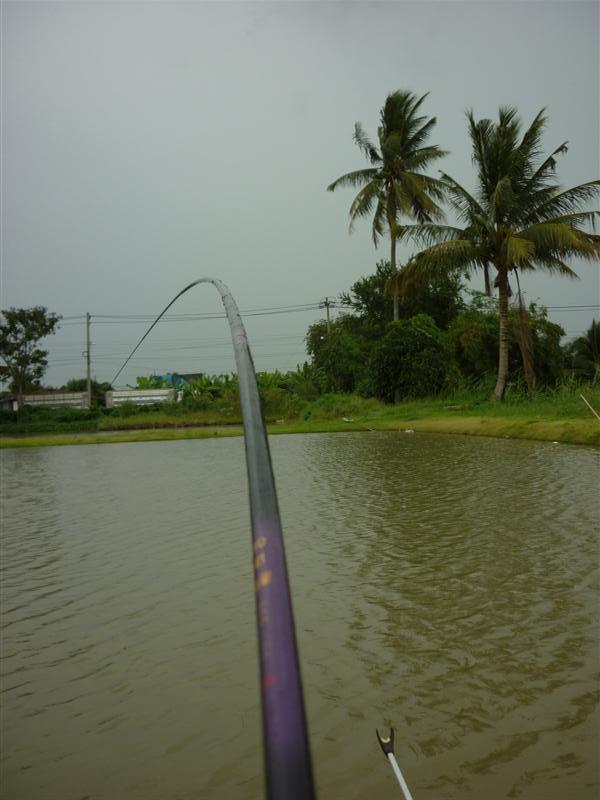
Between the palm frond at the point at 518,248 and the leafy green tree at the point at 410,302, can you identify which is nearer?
the palm frond at the point at 518,248

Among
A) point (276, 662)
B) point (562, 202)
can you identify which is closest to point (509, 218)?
point (562, 202)

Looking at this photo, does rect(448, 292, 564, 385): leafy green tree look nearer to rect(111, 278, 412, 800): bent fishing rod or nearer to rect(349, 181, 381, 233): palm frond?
rect(349, 181, 381, 233): palm frond

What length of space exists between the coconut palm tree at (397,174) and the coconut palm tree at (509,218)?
485 cm

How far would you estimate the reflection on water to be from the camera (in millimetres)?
2004

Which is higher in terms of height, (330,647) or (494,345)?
(494,345)

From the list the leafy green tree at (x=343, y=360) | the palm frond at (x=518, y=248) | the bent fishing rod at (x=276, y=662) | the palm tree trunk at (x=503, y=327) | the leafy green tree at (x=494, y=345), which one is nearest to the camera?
the bent fishing rod at (x=276, y=662)

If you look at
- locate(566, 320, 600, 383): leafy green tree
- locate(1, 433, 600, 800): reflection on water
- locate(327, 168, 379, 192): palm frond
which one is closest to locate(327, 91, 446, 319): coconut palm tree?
locate(327, 168, 379, 192): palm frond

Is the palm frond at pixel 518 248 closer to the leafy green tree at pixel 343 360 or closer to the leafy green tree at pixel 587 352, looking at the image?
the leafy green tree at pixel 343 360

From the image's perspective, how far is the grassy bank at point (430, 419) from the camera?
11625mm

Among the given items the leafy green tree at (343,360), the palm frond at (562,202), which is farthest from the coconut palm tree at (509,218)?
the leafy green tree at (343,360)

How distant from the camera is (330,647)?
288cm

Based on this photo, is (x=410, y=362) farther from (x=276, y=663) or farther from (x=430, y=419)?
(x=276, y=663)

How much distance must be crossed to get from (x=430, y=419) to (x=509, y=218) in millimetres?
4732

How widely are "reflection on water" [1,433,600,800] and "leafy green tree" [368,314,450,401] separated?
1473cm
